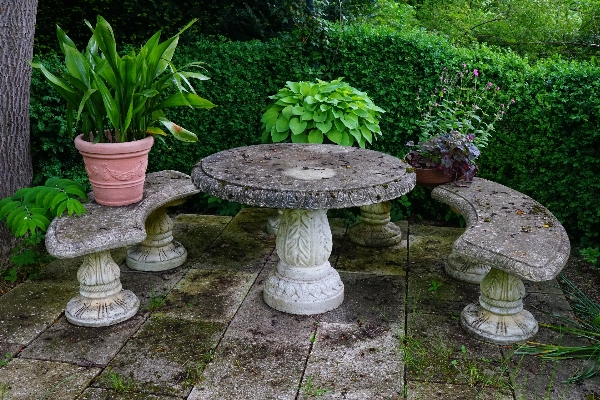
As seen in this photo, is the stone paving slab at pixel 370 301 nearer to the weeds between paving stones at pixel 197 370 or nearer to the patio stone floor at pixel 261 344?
the patio stone floor at pixel 261 344

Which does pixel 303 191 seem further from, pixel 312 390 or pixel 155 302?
pixel 155 302

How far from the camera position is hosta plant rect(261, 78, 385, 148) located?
4414 millimetres

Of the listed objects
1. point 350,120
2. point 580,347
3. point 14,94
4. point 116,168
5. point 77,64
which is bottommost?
point 580,347

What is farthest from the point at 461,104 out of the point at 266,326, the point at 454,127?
the point at 266,326

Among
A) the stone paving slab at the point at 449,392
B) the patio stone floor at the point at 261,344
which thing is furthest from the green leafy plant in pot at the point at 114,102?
the stone paving slab at the point at 449,392

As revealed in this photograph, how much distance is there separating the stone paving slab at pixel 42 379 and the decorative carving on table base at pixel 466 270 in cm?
259

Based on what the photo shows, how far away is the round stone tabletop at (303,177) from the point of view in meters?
3.26

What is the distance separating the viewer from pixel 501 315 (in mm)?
3494

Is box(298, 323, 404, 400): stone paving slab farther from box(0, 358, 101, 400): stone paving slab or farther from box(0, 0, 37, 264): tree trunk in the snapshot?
box(0, 0, 37, 264): tree trunk

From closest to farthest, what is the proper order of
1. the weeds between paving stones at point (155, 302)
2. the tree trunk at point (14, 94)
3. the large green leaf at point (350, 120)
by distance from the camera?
the weeds between paving stones at point (155, 302), the tree trunk at point (14, 94), the large green leaf at point (350, 120)

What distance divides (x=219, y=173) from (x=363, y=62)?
2.24 meters

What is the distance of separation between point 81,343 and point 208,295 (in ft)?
3.04

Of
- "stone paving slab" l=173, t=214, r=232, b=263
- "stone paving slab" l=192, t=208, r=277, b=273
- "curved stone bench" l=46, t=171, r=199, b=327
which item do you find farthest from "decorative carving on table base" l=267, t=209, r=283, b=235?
"curved stone bench" l=46, t=171, r=199, b=327

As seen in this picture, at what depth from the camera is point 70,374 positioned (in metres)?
3.08
